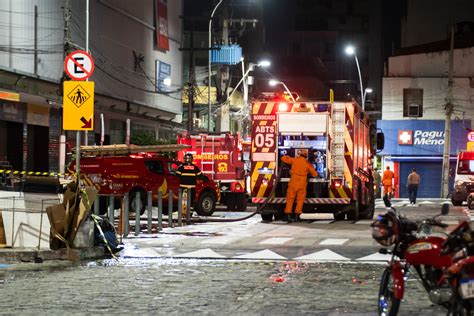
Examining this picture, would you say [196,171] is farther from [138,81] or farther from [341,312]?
[138,81]

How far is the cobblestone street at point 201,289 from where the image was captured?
847 centimetres

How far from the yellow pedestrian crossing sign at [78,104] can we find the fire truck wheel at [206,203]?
11.3 m

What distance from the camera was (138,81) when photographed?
148 ft

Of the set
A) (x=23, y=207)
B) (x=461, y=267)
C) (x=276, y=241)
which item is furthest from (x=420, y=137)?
(x=461, y=267)

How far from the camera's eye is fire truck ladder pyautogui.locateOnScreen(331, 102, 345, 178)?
67.2 feet

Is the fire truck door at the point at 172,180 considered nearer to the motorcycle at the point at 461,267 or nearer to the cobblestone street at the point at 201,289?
the cobblestone street at the point at 201,289

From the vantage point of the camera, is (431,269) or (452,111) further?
(452,111)

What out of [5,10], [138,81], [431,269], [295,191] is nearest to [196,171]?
[295,191]

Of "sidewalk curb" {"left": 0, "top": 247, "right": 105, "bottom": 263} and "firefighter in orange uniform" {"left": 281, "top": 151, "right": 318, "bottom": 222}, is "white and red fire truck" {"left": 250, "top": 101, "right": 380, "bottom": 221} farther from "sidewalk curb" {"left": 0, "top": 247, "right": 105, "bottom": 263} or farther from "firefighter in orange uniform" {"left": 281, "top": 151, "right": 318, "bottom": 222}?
"sidewalk curb" {"left": 0, "top": 247, "right": 105, "bottom": 263}

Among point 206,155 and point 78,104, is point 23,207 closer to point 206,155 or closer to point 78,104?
point 78,104

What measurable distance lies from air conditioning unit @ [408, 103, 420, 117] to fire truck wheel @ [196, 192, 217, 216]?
27.4 meters

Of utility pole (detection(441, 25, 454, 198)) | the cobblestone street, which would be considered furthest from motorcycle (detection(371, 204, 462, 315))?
utility pole (detection(441, 25, 454, 198))

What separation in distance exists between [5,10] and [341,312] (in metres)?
25.2

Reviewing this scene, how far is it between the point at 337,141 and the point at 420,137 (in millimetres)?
30008
